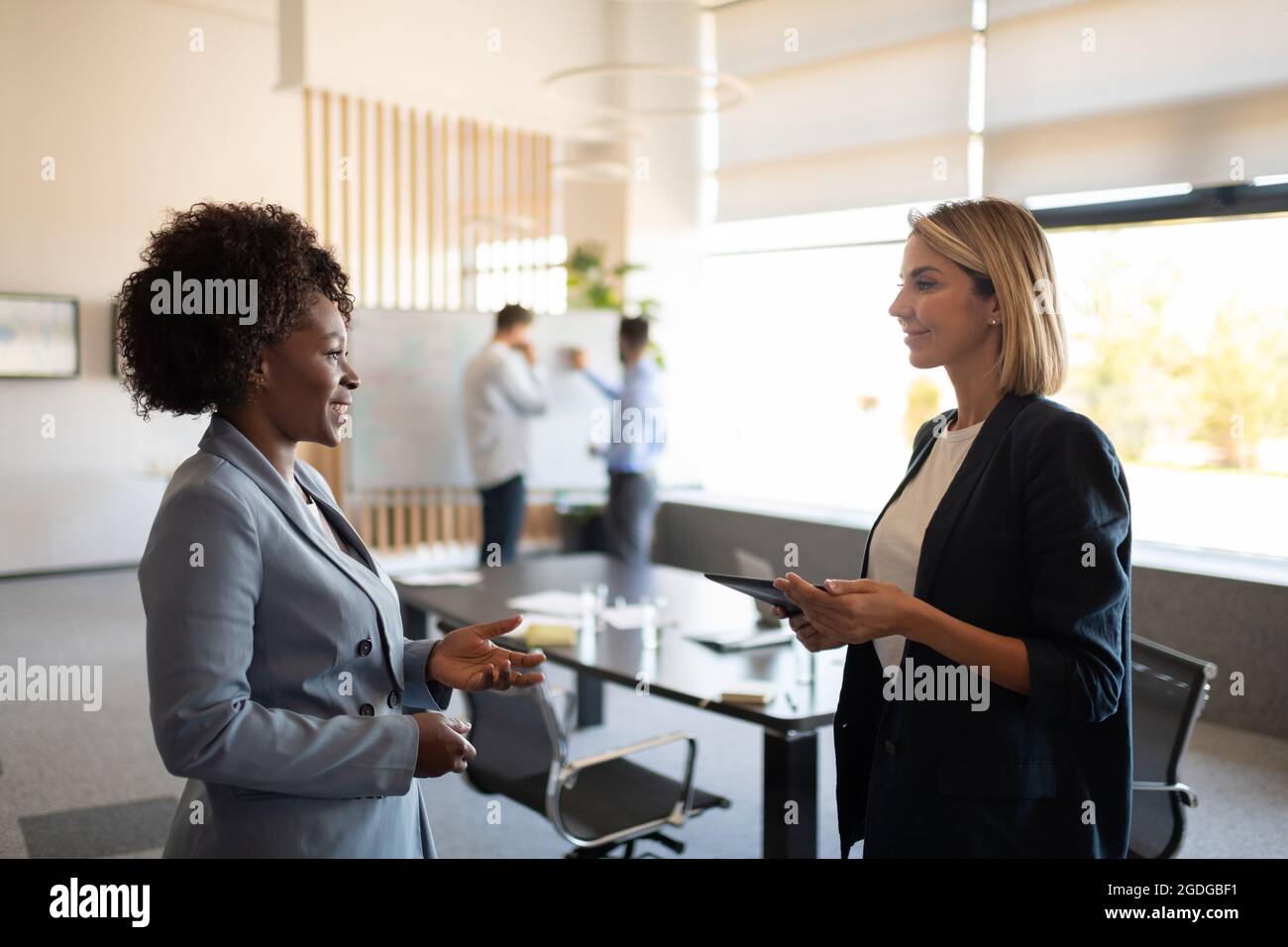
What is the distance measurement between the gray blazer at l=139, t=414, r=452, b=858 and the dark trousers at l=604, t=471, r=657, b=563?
5.37 meters

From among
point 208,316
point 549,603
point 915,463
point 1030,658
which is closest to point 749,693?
point 915,463

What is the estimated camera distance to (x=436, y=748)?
1.44 meters

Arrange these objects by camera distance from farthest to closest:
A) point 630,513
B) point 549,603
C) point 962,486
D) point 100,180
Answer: point 100,180
point 630,513
point 549,603
point 962,486

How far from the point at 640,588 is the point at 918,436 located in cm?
254

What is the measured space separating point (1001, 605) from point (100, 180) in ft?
27.4

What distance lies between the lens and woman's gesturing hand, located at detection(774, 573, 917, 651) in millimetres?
1634

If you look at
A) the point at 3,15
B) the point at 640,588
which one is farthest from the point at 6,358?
the point at 640,588

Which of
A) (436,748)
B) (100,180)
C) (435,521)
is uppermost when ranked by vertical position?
(100,180)

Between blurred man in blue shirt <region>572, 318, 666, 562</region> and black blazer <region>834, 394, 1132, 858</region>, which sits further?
blurred man in blue shirt <region>572, 318, 666, 562</region>

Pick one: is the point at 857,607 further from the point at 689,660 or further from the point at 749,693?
the point at 689,660

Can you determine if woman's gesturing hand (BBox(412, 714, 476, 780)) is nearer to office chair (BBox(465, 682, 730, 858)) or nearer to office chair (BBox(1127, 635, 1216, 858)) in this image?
office chair (BBox(465, 682, 730, 858))

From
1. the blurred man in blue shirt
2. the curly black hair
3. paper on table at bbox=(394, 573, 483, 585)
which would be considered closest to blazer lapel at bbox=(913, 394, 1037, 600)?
the curly black hair

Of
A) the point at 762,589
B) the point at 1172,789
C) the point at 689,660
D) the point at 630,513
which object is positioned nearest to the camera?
the point at 762,589
